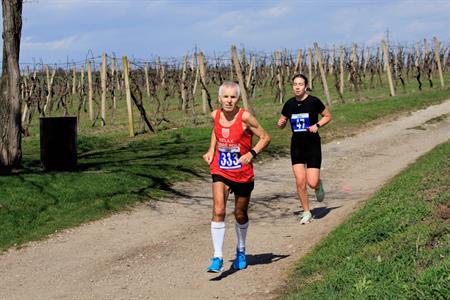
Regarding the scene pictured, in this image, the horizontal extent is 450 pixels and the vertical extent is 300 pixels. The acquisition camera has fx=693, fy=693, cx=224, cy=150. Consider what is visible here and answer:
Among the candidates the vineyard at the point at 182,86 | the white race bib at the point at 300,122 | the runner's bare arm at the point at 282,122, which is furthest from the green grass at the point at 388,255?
the vineyard at the point at 182,86

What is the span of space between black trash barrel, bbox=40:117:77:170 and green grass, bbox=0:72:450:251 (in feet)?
1.21

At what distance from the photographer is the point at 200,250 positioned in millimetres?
7727

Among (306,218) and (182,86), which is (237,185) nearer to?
(306,218)

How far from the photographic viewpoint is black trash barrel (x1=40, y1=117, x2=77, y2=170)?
12.5 metres

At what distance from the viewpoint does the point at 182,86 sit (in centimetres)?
2909

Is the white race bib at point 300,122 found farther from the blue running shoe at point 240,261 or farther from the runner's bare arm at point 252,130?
the blue running shoe at point 240,261

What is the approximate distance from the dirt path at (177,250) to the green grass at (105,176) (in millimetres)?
399

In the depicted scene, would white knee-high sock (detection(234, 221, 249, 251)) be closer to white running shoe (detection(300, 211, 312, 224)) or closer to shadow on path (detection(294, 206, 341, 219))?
white running shoe (detection(300, 211, 312, 224))

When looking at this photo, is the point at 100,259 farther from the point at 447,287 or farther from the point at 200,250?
the point at 447,287

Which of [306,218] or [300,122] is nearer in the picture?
[300,122]

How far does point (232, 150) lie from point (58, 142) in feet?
23.4

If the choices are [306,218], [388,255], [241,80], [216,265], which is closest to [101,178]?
[306,218]

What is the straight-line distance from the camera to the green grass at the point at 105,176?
9.44m

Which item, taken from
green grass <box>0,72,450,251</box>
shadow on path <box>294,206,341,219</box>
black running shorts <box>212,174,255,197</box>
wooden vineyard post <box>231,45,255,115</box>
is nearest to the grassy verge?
green grass <box>0,72,450,251</box>
